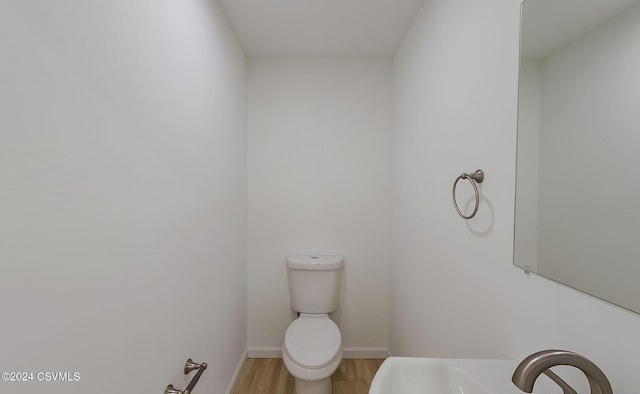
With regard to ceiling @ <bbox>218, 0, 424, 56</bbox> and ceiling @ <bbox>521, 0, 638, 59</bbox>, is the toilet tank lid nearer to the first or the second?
ceiling @ <bbox>218, 0, 424, 56</bbox>

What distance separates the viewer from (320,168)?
225 centimetres

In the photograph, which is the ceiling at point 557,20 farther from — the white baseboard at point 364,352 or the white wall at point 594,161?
the white baseboard at point 364,352

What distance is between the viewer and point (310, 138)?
88.4 inches

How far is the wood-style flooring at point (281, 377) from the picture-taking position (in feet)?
6.30

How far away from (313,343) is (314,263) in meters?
0.56

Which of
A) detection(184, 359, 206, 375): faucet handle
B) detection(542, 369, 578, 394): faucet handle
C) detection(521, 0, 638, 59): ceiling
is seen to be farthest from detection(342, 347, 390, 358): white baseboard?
detection(521, 0, 638, 59): ceiling

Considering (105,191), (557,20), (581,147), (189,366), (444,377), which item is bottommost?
(189,366)

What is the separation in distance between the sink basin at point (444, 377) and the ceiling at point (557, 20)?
854 millimetres

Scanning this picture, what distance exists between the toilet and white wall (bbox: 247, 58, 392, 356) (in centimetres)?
16

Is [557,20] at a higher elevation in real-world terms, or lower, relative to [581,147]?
higher

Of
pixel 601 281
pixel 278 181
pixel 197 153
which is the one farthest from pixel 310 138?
pixel 601 281

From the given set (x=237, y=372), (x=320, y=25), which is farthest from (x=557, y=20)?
(x=237, y=372)

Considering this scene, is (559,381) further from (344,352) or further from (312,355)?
(344,352)

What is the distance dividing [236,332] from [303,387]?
645 mm
